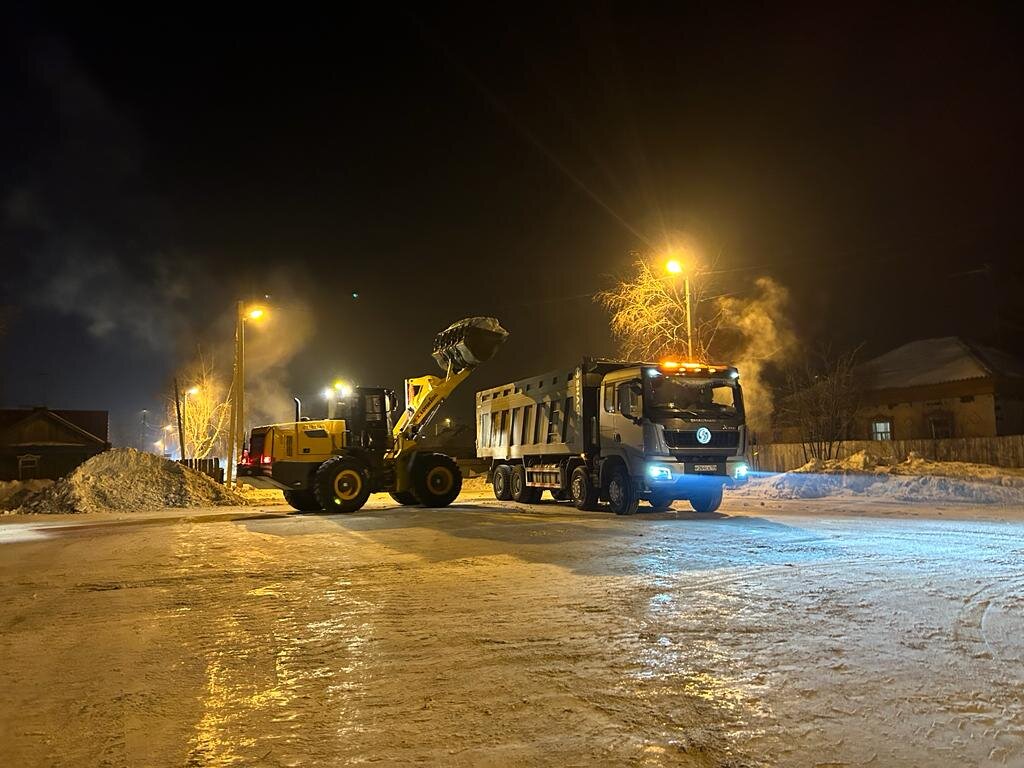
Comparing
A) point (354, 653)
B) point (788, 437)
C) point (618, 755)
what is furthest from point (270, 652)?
point (788, 437)

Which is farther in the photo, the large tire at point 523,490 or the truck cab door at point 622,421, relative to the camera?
the large tire at point 523,490

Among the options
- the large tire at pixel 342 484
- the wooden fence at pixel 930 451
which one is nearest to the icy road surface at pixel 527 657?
the large tire at pixel 342 484

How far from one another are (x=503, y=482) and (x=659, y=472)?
8715 millimetres

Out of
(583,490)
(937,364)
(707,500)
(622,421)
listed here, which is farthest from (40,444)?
(937,364)

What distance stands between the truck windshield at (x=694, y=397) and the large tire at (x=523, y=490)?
6.72 meters

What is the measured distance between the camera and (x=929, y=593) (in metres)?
7.75

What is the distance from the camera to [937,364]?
1732 inches

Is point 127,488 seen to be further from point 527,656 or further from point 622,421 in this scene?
point 527,656

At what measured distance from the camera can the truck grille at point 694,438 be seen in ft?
56.3

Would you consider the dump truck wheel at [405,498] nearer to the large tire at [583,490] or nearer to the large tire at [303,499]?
the large tire at [303,499]

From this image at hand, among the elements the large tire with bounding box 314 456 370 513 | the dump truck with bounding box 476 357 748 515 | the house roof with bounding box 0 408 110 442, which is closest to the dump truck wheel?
the large tire with bounding box 314 456 370 513

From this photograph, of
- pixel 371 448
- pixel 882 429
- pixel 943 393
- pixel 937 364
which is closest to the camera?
pixel 371 448

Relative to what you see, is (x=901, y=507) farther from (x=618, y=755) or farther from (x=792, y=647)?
(x=618, y=755)

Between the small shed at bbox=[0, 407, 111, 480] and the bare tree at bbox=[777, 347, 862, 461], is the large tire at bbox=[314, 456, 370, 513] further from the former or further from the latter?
the small shed at bbox=[0, 407, 111, 480]
